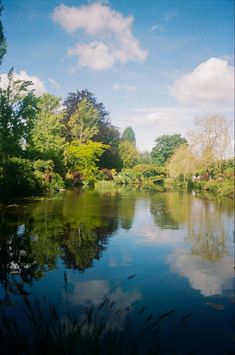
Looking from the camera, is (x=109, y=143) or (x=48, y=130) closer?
(x=48, y=130)

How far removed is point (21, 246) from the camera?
9070mm

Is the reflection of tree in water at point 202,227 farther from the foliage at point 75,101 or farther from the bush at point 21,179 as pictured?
the foliage at point 75,101

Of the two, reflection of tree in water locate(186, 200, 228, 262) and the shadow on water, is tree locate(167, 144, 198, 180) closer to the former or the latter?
reflection of tree in water locate(186, 200, 228, 262)

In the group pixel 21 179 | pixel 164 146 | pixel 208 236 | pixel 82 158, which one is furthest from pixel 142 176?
pixel 208 236

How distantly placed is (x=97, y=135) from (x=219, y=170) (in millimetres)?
19085

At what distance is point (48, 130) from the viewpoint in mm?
32656

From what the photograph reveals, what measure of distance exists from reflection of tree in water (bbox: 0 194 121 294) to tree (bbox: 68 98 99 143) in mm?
29855

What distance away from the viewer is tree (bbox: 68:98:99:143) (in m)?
44.9

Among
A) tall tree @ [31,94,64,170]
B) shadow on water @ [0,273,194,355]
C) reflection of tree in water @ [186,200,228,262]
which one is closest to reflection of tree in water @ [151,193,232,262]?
reflection of tree in water @ [186,200,228,262]

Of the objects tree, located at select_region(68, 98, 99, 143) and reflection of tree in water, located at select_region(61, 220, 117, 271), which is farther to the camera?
tree, located at select_region(68, 98, 99, 143)

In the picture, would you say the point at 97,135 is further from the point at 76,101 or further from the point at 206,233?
the point at 206,233

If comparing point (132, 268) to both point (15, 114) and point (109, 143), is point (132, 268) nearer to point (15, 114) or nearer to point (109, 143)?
point (15, 114)

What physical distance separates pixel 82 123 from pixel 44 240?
36634mm

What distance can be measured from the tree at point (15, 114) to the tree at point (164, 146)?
61446 millimetres
